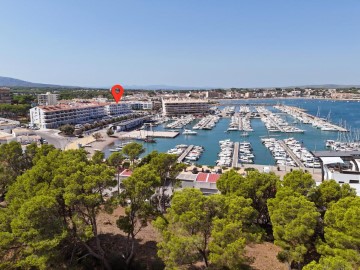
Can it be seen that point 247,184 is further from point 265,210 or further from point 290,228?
point 290,228

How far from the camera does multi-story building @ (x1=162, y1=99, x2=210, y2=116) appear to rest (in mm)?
90250

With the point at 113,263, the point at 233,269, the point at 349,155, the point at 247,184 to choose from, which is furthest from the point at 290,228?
the point at 349,155

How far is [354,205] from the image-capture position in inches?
428

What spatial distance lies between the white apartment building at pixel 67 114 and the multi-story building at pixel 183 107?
1687cm

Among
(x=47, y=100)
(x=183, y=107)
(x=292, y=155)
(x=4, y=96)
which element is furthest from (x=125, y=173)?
(x=47, y=100)

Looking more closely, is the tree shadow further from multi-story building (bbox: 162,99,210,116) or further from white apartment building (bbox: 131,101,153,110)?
white apartment building (bbox: 131,101,153,110)

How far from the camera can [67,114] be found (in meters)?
65.5

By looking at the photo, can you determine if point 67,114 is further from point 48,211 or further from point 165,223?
point 165,223

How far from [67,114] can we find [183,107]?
38768 millimetres

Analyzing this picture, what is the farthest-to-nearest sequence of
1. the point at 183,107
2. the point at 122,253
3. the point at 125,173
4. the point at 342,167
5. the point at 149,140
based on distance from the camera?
the point at 183,107, the point at 149,140, the point at 125,173, the point at 342,167, the point at 122,253

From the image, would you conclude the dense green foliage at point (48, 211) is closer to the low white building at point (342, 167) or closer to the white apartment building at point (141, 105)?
the low white building at point (342, 167)

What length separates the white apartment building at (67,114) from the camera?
198 ft

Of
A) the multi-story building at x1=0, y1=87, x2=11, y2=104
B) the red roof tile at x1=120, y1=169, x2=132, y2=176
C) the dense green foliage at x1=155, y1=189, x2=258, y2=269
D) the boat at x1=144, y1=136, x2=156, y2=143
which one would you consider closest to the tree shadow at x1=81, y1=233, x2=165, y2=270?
the dense green foliage at x1=155, y1=189, x2=258, y2=269

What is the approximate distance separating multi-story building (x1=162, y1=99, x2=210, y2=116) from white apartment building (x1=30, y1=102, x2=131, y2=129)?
664 inches
